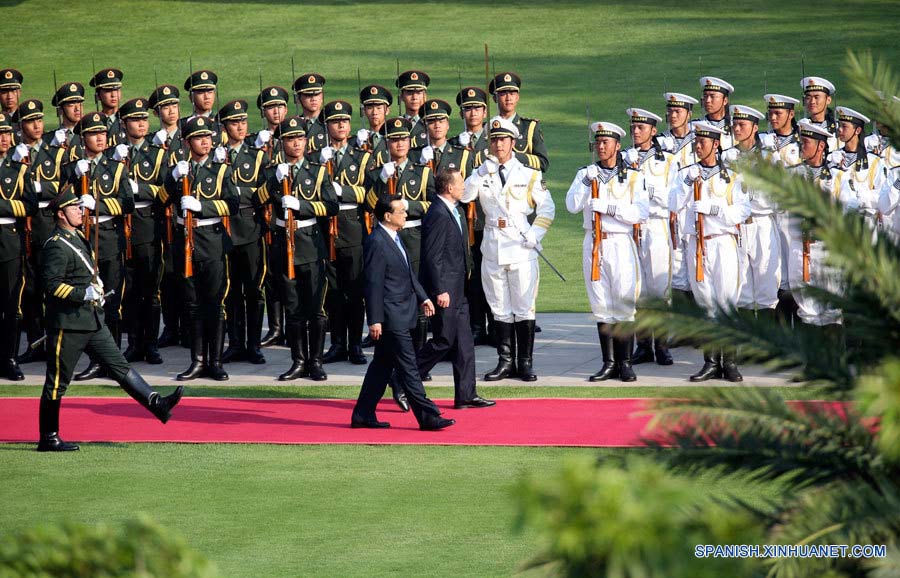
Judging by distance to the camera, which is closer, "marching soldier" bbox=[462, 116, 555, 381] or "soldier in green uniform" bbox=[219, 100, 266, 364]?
"marching soldier" bbox=[462, 116, 555, 381]

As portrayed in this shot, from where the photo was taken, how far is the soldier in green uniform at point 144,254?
1291 cm

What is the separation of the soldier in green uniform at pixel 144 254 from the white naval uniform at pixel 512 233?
3.17m

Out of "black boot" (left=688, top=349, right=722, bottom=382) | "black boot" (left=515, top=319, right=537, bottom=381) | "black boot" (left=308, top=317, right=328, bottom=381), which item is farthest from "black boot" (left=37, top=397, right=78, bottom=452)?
"black boot" (left=688, top=349, right=722, bottom=382)

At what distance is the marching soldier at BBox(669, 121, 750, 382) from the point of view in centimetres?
1166

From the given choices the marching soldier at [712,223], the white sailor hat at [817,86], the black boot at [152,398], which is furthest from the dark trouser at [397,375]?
the white sailor hat at [817,86]

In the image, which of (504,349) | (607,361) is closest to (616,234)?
(607,361)

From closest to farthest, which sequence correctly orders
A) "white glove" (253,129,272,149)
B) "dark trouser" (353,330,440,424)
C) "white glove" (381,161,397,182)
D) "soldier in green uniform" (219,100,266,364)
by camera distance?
1. "dark trouser" (353,330,440,424)
2. "white glove" (381,161,397,182)
3. "soldier in green uniform" (219,100,266,364)
4. "white glove" (253,129,272,149)

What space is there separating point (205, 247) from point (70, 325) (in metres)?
2.76

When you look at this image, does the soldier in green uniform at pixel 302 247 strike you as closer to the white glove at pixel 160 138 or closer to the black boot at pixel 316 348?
the black boot at pixel 316 348

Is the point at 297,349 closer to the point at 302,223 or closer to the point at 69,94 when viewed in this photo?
the point at 302,223

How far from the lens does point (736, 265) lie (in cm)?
1173

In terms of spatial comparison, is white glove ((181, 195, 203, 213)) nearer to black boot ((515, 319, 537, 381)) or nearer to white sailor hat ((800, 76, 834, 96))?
black boot ((515, 319, 537, 381))

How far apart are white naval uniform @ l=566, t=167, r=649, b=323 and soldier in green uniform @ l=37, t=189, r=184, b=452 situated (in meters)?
3.99

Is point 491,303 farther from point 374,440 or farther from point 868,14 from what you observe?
point 868,14
